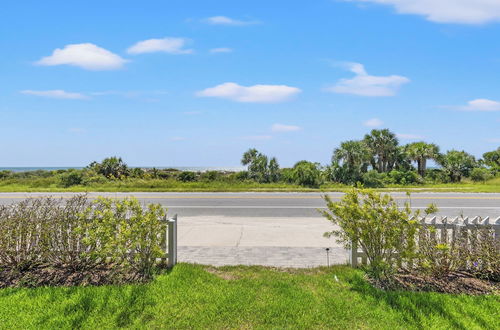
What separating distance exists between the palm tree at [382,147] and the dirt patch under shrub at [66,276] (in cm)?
4035

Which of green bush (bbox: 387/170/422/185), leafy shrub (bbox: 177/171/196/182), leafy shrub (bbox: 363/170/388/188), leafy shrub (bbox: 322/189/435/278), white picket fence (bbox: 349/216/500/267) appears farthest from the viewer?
green bush (bbox: 387/170/422/185)

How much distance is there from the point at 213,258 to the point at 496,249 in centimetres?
525

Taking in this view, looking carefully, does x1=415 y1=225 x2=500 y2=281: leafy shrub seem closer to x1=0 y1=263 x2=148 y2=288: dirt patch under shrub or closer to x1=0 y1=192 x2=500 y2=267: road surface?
x1=0 y1=192 x2=500 y2=267: road surface

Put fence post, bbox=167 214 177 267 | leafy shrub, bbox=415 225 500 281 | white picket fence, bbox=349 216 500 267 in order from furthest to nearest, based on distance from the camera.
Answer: fence post, bbox=167 214 177 267
white picket fence, bbox=349 216 500 267
leafy shrub, bbox=415 225 500 281

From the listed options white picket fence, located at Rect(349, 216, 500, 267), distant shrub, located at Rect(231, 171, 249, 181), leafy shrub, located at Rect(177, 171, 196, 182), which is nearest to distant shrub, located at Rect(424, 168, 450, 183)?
distant shrub, located at Rect(231, 171, 249, 181)

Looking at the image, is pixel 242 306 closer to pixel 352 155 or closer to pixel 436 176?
pixel 352 155

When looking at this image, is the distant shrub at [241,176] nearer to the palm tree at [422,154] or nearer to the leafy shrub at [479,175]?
the palm tree at [422,154]

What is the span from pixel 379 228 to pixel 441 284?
1.50 meters

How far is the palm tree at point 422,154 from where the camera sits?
43594 mm

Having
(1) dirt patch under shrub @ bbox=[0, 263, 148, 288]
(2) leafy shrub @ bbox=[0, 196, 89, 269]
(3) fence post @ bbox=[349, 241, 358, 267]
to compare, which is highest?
(2) leafy shrub @ bbox=[0, 196, 89, 269]

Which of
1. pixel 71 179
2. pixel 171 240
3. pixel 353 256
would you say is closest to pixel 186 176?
pixel 71 179

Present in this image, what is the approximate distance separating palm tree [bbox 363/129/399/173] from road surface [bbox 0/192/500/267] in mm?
25200

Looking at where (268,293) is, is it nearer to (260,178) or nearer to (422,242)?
(422,242)

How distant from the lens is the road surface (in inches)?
290
